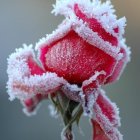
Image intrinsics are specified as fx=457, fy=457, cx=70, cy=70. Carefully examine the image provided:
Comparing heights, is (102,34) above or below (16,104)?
below

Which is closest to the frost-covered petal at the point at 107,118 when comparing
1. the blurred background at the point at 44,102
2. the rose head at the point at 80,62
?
the rose head at the point at 80,62

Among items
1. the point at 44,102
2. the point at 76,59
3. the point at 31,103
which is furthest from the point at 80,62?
the point at 44,102

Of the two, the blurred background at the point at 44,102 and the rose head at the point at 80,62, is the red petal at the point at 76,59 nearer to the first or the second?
the rose head at the point at 80,62

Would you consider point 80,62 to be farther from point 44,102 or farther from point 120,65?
point 44,102
